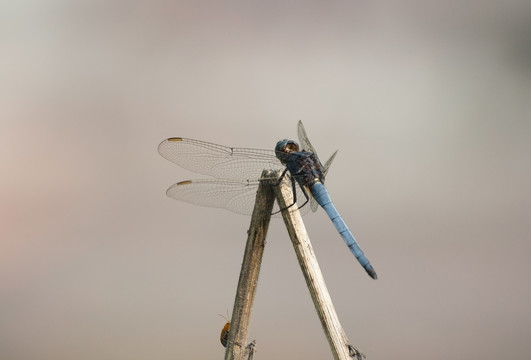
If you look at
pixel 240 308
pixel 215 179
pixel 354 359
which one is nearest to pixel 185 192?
pixel 215 179

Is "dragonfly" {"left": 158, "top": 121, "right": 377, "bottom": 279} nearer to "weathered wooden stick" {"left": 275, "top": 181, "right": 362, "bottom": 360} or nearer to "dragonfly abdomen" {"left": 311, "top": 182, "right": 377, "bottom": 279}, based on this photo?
"dragonfly abdomen" {"left": 311, "top": 182, "right": 377, "bottom": 279}

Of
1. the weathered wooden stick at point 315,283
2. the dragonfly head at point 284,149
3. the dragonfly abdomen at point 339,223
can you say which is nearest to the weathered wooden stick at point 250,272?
the weathered wooden stick at point 315,283

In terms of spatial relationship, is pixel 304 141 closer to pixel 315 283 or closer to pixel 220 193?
pixel 220 193

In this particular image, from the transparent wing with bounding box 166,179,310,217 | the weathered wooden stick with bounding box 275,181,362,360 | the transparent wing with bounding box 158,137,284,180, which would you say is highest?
the transparent wing with bounding box 158,137,284,180

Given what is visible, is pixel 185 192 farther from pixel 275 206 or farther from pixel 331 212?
pixel 331 212

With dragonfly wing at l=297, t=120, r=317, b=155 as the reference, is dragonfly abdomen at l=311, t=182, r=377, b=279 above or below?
below

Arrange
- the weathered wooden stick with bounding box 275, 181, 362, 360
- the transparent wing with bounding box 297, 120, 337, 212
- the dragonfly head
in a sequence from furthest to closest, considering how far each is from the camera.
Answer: the transparent wing with bounding box 297, 120, 337, 212 → the dragonfly head → the weathered wooden stick with bounding box 275, 181, 362, 360

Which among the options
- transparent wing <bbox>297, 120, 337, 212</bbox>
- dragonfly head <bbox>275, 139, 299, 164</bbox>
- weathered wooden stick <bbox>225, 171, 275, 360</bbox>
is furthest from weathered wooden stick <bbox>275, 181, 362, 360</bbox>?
transparent wing <bbox>297, 120, 337, 212</bbox>
